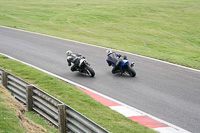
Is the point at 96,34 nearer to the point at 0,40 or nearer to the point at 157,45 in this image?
the point at 157,45

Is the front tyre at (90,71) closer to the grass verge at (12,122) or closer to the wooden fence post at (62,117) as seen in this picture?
the grass verge at (12,122)

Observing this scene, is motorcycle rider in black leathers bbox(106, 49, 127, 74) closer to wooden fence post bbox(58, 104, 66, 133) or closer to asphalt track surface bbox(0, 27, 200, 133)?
asphalt track surface bbox(0, 27, 200, 133)

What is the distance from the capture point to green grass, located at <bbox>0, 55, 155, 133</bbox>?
8805 mm

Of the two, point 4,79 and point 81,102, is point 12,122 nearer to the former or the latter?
point 81,102

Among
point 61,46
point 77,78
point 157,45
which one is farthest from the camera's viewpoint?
point 157,45

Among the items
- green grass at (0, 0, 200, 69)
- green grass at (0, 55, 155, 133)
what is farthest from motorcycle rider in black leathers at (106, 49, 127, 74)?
green grass at (0, 0, 200, 69)

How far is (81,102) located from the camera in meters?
10.6

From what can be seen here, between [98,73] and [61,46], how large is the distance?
681cm

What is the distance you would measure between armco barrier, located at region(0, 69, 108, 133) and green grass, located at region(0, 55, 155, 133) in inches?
45.4

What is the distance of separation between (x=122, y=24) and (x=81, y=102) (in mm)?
29247

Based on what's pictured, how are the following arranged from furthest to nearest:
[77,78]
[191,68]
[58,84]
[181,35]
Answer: [181,35] → [191,68] → [77,78] → [58,84]

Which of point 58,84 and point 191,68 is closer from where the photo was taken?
point 58,84

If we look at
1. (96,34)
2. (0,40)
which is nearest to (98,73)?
(0,40)

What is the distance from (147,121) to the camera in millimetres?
9719
